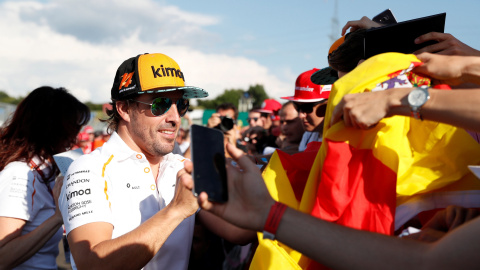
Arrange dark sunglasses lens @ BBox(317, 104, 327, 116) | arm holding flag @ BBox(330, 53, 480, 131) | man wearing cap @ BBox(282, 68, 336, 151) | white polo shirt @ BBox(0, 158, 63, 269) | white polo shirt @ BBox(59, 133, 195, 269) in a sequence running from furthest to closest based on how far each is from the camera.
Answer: man wearing cap @ BBox(282, 68, 336, 151), dark sunglasses lens @ BBox(317, 104, 327, 116), white polo shirt @ BBox(0, 158, 63, 269), white polo shirt @ BBox(59, 133, 195, 269), arm holding flag @ BBox(330, 53, 480, 131)

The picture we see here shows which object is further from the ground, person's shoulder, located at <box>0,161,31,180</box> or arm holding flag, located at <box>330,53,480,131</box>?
arm holding flag, located at <box>330,53,480,131</box>

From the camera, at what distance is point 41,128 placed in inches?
127

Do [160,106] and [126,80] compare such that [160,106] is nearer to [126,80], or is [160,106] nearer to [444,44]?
[126,80]

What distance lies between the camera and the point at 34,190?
2967 mm

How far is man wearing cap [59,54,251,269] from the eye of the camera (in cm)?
191

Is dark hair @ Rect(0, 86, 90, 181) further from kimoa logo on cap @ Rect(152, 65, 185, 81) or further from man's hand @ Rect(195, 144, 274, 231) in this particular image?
man's hand @ Rect(195, 144, 274, 231)

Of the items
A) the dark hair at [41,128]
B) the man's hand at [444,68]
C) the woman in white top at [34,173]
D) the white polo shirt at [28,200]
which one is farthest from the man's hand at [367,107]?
the dark hair at [41,128]

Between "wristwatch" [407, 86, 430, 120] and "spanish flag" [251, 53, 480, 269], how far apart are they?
0.18 m

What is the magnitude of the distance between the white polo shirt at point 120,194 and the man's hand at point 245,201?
1044 mm

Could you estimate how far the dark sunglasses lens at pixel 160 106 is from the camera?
2521 millimetres

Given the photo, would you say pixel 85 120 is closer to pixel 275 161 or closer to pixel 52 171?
pixel 52 171

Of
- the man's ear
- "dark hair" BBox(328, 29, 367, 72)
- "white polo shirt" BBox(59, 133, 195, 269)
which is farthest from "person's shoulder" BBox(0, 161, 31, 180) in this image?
"dark hair" BBox(328, 29, 367, 72)

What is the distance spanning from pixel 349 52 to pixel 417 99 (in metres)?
0.66

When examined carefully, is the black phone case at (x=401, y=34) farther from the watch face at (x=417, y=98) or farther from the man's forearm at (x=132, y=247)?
the man's forearm at (x=132, y=247)
